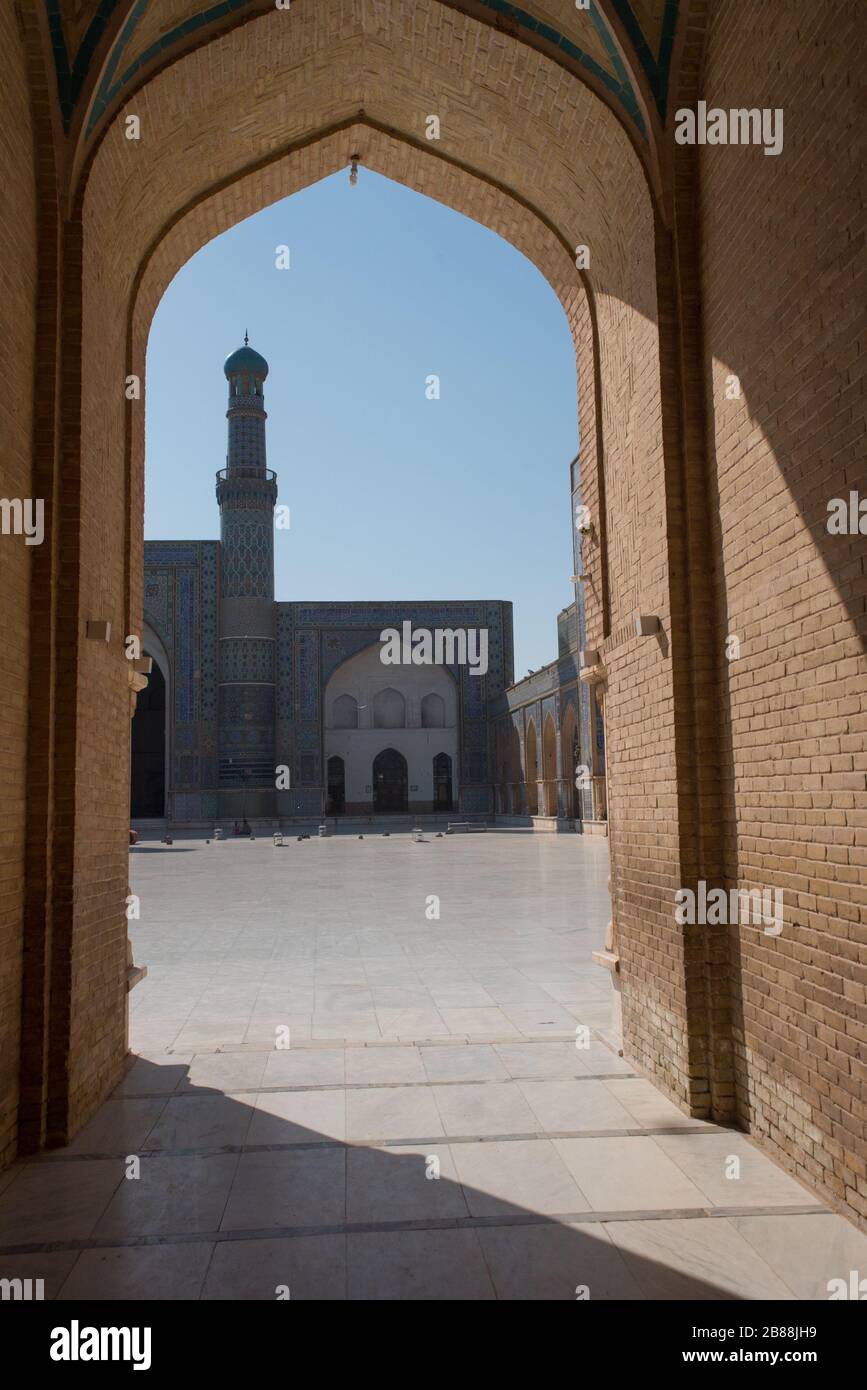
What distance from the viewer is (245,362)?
3148 cm

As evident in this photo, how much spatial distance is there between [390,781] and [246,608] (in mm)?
7472

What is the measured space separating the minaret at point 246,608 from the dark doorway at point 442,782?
583 centimetres

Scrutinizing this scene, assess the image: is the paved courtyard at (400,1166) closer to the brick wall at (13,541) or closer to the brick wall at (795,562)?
Answer: the brick wall at (795,562)

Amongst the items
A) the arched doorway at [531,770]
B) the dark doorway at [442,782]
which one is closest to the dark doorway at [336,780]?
the dark doorway at [442,782]

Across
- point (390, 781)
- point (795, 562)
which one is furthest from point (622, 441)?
point (390, 781)

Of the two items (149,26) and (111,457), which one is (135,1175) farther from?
(149,26)

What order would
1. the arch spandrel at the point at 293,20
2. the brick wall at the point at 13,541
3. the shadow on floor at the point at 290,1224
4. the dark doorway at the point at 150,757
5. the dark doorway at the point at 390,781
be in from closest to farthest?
1. the shadow on floor at the point at 290,1224
2. the brick wall at the point at 13,541
3. the arch spandrel at the point at 293,20
4. the dark doorway at the point at 390,781
5. the dark doorway at the point at 150,757

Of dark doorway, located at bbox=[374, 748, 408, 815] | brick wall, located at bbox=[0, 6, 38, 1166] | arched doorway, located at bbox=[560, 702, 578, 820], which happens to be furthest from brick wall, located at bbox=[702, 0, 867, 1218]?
dark doorway, located at bbox=[374, 748, 408, 815]

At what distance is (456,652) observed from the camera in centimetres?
3388

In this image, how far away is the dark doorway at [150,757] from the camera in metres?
34.6

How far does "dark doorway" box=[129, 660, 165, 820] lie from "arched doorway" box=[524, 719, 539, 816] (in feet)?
41.0

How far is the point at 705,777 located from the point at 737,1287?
1.76 meters

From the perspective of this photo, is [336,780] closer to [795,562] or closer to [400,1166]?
[400,1166]

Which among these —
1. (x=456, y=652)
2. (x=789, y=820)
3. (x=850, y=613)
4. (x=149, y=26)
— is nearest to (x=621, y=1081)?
(x=789, y=820)
